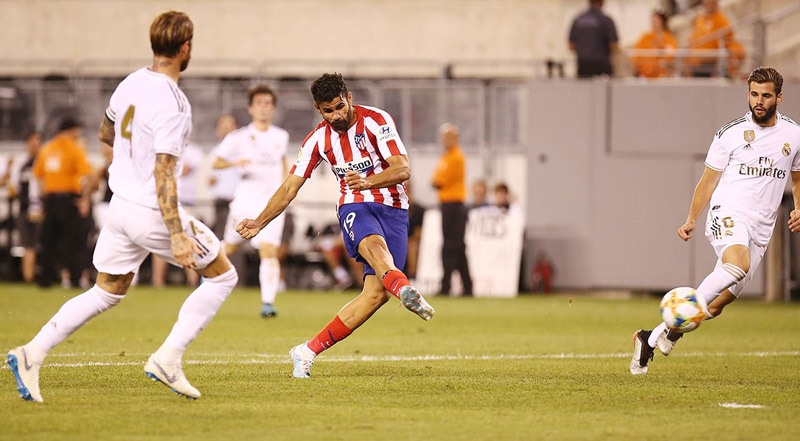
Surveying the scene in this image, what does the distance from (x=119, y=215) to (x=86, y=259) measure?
15226 mm

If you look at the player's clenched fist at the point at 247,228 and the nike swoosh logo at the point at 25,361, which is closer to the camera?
the nike swoosh logo at the point at 25,361

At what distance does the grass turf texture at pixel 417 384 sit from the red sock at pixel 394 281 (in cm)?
64

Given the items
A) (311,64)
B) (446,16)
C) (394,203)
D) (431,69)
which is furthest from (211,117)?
(394,203)

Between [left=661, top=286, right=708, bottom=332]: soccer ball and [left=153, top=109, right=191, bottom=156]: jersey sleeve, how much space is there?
3411 millimetres

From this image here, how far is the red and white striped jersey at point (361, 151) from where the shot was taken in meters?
8.35

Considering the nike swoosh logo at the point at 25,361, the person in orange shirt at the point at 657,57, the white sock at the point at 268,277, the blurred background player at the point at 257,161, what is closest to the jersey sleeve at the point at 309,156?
the nike swoosh logo at the point at 25,361

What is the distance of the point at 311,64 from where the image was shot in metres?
24.2

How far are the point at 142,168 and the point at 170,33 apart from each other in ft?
2.53

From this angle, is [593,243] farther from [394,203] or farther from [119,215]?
[119,215]

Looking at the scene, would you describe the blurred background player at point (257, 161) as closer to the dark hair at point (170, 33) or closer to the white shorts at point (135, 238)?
the white shorts at point (135, 238)

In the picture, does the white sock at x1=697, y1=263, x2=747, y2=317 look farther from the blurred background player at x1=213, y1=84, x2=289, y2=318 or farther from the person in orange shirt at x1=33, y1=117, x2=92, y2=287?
the person in orange shirt at x1=33, y1=117, x2=92, y2=287

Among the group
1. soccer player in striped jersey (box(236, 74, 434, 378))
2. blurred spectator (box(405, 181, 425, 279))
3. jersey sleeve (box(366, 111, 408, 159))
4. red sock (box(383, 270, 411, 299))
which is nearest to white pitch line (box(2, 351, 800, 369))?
soccer player in striped jersey (box(236, 74, 434, 378))

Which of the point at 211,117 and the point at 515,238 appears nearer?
the point at 515,238

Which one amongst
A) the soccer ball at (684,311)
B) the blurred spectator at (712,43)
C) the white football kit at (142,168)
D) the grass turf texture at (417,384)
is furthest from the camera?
the blurred spectator at (712,43)
